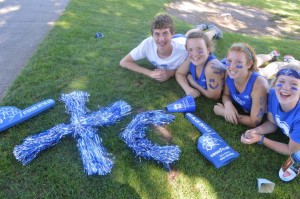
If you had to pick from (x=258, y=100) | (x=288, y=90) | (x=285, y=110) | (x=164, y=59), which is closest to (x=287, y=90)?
(x=288, y=90)

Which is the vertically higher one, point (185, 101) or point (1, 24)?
point (185, 101)

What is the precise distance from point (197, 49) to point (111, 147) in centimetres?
129

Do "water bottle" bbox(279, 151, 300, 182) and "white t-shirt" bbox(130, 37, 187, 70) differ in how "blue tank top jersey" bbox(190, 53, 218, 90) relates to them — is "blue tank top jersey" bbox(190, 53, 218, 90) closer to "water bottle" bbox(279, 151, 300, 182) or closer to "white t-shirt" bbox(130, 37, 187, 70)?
"white t-shirt" bbox(130, 37, 187, 70)

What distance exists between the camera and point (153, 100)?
10.4 ft

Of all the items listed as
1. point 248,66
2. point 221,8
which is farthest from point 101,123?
point 221,8

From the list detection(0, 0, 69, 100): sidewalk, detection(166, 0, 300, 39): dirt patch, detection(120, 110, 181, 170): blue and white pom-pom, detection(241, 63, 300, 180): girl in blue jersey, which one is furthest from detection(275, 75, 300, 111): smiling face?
detection(166, 0, 300, 39): dirt patch

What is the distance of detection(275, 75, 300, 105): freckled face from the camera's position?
7.55 ft

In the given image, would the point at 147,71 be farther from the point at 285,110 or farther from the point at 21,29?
the point at 21,29

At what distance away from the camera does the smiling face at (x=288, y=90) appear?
2301 millimetres

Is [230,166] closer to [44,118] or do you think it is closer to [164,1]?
[44,118]

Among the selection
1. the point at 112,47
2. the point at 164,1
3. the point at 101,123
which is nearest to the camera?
the point at 101,123

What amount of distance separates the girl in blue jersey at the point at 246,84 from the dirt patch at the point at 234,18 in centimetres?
402

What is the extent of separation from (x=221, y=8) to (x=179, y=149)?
23.3ft

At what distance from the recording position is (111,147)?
251 centimetres
